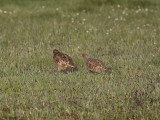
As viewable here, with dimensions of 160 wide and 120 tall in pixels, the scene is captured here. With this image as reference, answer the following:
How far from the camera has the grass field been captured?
709cm

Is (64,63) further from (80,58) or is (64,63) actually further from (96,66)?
(80,58)

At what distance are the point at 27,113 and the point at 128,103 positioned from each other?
209 centimetres

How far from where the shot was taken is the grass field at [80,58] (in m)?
7.09

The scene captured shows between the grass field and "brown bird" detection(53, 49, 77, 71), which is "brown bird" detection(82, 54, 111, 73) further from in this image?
"brown bird" detection(53, 49, 77, 71)

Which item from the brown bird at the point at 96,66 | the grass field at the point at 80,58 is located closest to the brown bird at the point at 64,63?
the grass field at the point at 80,58

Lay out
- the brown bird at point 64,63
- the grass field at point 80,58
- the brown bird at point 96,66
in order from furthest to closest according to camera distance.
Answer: the brown bird at point 64,63
the brown bird at point 96,66
the grass field at point 80,58

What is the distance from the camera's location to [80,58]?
11.1 m

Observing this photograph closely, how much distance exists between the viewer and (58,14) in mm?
17672

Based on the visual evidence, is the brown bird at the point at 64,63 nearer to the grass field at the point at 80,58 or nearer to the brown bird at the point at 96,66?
the grass field at the point at 80,58

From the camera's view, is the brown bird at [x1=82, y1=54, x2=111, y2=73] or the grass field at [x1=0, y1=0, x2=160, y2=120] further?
the brown bird at [x1=82, y1=54, x2=111, y2=73]

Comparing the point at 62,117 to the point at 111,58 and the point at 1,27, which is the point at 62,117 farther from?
the point at 1,27

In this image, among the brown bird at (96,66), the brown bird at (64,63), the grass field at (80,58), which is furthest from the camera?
the brown bird at (64,63)

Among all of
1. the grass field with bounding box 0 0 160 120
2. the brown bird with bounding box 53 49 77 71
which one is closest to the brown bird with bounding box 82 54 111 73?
the grass field with bounding box 0 0 160 120

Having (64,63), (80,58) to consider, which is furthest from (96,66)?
(80,58)
